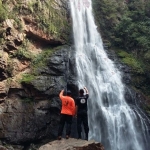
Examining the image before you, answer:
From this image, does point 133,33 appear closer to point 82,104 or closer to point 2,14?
point 2,14

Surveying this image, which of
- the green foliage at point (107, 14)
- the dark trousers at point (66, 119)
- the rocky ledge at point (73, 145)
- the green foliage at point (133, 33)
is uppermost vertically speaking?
the green foliage at point (107, 14)

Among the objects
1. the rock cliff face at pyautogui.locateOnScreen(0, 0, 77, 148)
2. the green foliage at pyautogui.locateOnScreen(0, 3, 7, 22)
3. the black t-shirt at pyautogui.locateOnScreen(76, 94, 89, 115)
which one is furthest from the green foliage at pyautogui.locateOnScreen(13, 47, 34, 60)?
the black t-shirt at pyautogui.locateOnScreen(76, 94, 89, 115)

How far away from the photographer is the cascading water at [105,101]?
12.9m

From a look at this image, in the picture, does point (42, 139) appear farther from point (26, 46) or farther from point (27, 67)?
point (26, 46)

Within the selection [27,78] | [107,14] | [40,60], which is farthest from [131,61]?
[27,78]

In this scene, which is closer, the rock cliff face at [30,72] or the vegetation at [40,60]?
the rock cliff face at [30,72]

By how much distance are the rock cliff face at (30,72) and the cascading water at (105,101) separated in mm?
A: 1215

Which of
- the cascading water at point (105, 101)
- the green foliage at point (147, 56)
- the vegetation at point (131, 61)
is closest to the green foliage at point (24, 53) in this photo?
the cascading water at point (105, 101)

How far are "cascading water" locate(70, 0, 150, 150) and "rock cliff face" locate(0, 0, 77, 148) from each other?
121 cm

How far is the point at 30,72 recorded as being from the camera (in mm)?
13398

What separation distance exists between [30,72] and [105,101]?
420 centimetres

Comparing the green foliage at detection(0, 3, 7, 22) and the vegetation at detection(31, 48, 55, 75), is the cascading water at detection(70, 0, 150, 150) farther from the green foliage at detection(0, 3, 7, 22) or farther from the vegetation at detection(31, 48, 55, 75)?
the green foliage at detection(0, 3, 7, 22)

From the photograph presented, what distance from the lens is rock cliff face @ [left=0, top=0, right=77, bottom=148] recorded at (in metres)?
11.8

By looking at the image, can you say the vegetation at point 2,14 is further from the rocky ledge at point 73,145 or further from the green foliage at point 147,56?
the green foliage at point 147,56
